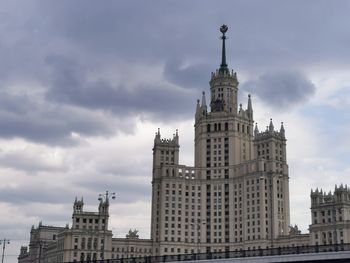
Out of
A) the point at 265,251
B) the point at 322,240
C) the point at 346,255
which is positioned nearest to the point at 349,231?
the point at 322,240

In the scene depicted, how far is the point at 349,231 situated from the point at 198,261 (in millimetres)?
121692

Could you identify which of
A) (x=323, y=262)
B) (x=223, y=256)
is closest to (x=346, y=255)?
(x=323, y=262)

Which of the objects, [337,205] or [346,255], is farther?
[337,205]

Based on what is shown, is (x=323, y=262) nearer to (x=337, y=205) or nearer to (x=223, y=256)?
(x=223, y=256)

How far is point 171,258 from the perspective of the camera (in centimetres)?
8962

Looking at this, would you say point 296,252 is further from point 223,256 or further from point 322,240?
point 322,240

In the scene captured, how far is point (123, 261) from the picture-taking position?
303 ft

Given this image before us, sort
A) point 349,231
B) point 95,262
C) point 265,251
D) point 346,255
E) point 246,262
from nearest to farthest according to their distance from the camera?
1. point 346,255
2. point 246,262
3. point 265,251
4. point 95,262
5. point 349,231

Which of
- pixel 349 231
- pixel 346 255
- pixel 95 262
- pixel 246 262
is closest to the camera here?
pixel 346 255

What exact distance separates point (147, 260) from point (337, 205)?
121 meters

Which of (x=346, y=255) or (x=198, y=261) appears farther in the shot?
(x=198, y=261)

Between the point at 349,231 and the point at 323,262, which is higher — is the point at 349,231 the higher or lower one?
the higher one

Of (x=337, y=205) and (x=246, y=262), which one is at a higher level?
(x=337, y=205)

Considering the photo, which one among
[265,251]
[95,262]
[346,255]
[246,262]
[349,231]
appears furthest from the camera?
[349,231]
